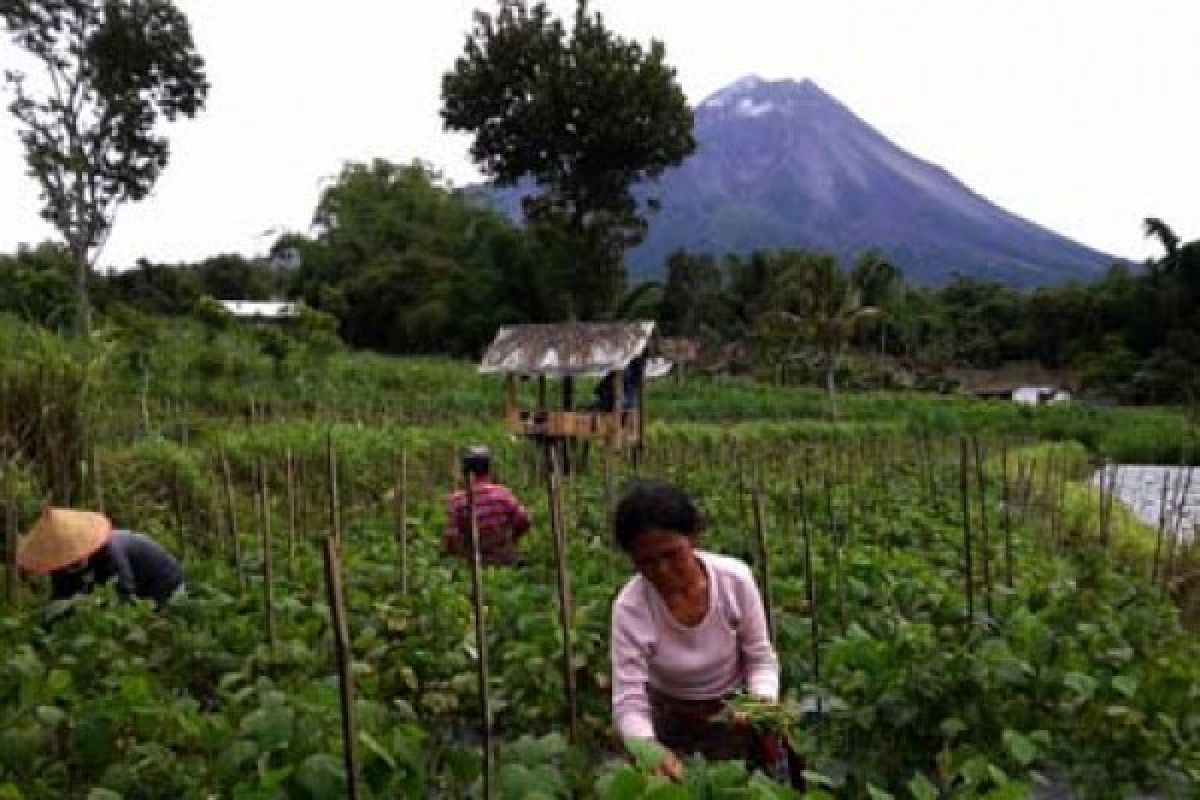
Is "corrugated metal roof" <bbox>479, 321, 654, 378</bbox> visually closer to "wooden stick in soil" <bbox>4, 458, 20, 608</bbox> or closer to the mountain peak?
"wooden stick in soil" <bbox>4, 458, 20, 608</bbox>

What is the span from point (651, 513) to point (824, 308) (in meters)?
23.4

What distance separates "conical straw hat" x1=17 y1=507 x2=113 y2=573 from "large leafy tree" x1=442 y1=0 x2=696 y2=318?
23020mm

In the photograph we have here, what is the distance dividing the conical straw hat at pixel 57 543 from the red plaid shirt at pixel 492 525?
1.98 metres

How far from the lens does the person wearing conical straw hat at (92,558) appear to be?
3.91 meters

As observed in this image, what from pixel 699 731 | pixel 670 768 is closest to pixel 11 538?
pixel 699 731

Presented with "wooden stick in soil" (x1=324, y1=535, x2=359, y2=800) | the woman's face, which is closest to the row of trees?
the woman's face

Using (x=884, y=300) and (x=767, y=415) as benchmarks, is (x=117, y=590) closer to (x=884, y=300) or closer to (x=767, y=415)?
(x=767, y=415)

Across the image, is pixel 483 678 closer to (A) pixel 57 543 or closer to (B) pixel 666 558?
(B) pixel 666 558

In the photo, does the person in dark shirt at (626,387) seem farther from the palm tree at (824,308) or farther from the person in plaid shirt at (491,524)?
the palm tree at (824,308)

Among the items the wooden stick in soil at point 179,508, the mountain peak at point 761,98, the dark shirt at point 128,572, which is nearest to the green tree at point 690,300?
the wooden stick in soil at point 179,508

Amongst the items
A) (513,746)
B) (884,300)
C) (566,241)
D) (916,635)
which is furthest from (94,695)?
(884,300)

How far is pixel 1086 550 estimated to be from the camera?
692 centimetres

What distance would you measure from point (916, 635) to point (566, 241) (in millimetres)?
24866

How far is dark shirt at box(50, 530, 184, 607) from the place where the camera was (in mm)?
4055
